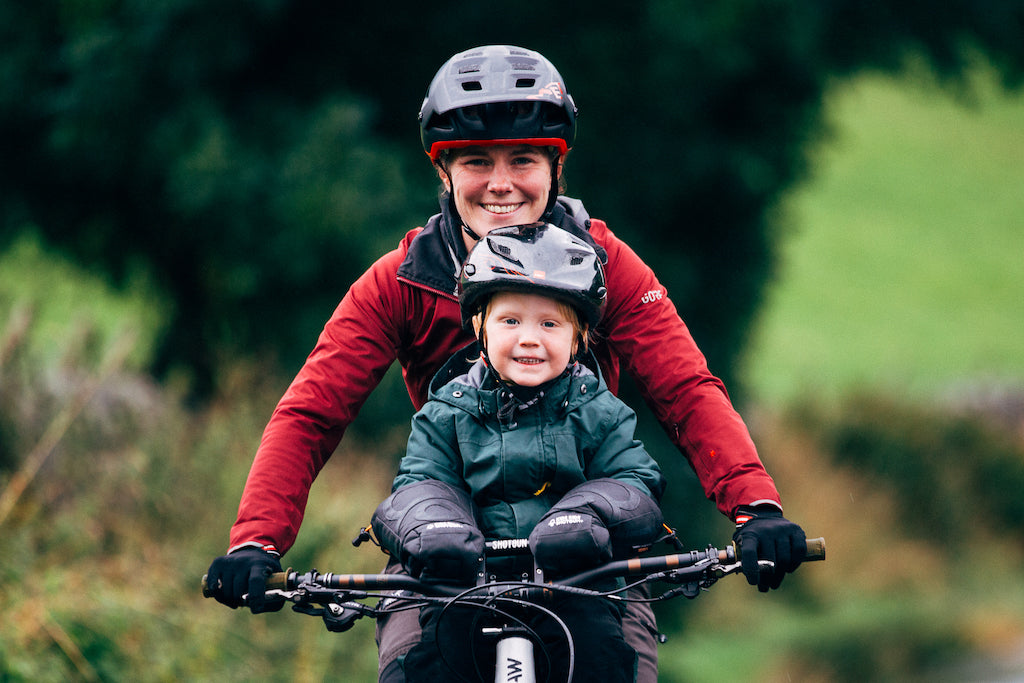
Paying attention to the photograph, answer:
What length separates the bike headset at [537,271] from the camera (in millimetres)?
2900

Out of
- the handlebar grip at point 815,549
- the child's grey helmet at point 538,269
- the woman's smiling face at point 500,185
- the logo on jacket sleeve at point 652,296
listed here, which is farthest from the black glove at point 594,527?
the woman's smiling face at point 500,185

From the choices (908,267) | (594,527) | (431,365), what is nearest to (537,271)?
(594,527)

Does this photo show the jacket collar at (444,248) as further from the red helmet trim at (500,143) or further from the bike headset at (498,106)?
the red helmet trim at (500,143)

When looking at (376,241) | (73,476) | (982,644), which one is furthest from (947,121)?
(73,476)

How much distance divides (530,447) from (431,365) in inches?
33.6

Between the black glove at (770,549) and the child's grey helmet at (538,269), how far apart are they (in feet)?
2.07

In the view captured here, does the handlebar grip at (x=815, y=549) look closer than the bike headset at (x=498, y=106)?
Yes

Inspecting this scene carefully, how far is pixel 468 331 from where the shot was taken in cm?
353

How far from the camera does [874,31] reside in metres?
10.0

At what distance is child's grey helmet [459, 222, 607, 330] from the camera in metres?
2.90

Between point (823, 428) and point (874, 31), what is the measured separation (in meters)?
6.89

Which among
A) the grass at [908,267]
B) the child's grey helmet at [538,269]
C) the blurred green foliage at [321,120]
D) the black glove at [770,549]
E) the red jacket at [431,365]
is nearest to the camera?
the black glove at [770,549]

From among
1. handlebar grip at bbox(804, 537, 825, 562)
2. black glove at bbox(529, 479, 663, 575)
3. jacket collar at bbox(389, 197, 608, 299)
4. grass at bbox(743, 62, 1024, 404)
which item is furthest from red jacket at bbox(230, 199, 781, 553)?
grass at bbox(743, 62, 1024, 404)

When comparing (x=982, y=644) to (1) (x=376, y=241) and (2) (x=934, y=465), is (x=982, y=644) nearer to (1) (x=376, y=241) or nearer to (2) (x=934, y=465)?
(2) (x=934, y=465)
